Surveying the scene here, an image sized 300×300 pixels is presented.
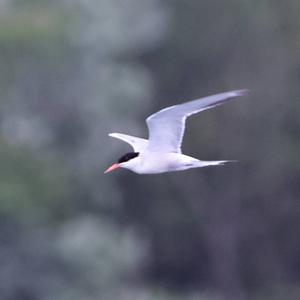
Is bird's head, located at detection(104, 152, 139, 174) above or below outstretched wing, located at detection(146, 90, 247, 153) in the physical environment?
below

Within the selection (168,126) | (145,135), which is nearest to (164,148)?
(168,126)

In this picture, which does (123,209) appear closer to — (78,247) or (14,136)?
(14,136)

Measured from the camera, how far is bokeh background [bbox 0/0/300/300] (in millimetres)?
23844

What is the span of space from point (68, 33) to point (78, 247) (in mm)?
6364

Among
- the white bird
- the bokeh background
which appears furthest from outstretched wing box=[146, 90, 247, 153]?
the bokeh background

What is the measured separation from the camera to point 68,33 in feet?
88.6

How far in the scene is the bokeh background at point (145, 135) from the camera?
78.2 ft

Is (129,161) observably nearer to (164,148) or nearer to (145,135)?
(164,148)

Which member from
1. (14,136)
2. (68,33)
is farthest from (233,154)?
(14,136)

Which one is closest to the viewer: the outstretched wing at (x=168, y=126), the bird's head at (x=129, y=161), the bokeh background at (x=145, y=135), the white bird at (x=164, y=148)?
the outstretched wing at (x=168, y=126)

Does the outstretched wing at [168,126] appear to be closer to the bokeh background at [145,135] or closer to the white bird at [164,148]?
the white bird at [164,148]

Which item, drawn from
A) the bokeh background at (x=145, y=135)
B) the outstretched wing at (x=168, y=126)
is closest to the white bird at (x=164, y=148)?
the outstretched wing at (x=168, y=126)

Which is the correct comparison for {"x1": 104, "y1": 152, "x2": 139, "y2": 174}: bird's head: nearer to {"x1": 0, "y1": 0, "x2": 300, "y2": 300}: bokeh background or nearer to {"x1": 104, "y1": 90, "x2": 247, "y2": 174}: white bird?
{"x1": 104, "y1": 90, "x2": 247, "y2": 174}: white bird

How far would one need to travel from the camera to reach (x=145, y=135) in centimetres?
2509
